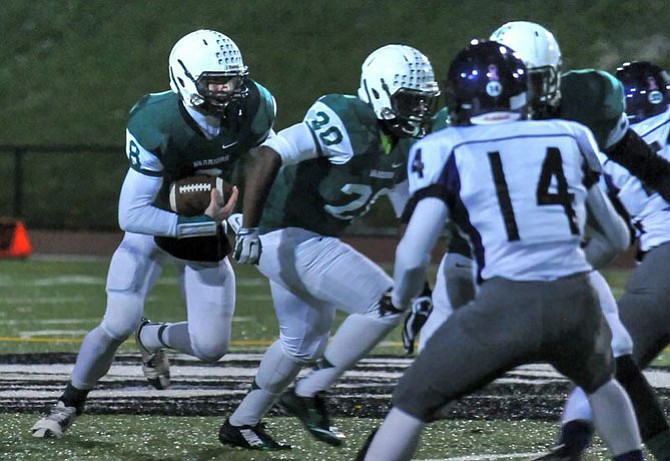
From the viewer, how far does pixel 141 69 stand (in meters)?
21.0

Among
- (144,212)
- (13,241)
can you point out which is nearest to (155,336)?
(144,212)

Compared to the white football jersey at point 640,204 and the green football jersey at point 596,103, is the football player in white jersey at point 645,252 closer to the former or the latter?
the white football jersey at point 640,204

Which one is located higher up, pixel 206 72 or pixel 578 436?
pixel 206 72

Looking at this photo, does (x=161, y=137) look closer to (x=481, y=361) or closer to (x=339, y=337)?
(x=339, y=337)

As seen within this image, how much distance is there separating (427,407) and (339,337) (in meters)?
1.29

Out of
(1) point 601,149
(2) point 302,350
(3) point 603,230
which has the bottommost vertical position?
(2) point 302,350

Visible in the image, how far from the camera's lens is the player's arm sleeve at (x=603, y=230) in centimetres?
392

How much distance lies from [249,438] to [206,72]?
4.47ft

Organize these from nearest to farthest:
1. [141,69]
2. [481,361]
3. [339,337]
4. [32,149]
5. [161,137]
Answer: [481,361] → [339,337] → [161,137] → [32,149] → [141,69]

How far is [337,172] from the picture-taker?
197 inches

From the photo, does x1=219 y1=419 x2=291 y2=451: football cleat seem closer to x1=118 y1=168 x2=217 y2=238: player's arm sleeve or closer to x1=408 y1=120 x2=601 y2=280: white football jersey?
x1=118 y1=168 x2=217 y2=238: player's arm sleeve

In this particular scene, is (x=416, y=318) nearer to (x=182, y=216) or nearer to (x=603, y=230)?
(x=603, y=230)

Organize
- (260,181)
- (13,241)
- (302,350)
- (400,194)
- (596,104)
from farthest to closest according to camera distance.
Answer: (13,241), (400,194), (302,350), (260,181), (596,104)

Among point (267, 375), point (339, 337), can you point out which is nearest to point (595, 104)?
point (339, 337)
